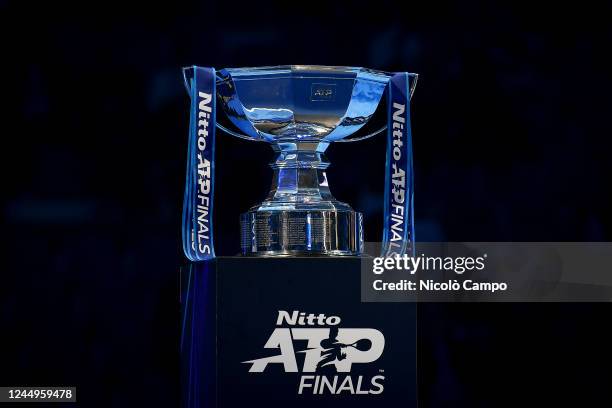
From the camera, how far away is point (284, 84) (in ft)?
10.3

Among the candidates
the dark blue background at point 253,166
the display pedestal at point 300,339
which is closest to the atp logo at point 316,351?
the display pedestal at point 300,339

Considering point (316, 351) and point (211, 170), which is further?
point (211, 170)

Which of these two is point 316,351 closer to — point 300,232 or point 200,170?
point 300,232

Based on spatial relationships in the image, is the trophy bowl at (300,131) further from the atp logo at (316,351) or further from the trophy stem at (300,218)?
the atp logo at (316,351)

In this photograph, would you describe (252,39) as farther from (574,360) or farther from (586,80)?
(574,360)

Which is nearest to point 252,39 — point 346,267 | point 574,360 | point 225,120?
point 225,120

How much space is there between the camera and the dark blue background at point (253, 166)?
381 cm

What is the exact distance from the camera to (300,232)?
3141 millimetres

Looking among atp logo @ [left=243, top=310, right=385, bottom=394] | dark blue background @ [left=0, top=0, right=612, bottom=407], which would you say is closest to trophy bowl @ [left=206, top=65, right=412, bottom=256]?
atp logo @ [left=243, top=310, right=385, bottom=394]

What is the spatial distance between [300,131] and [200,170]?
243mm

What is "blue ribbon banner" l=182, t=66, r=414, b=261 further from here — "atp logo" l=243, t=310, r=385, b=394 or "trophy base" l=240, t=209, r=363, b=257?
"atp logo" l=243, t=310, r=385, b=394

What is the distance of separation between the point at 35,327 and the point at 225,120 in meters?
0.76

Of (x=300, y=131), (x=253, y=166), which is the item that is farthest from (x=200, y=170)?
(x=253, y=166)

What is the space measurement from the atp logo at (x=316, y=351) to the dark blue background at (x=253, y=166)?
0.81 meters
